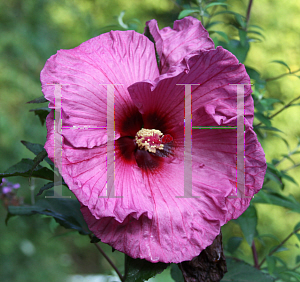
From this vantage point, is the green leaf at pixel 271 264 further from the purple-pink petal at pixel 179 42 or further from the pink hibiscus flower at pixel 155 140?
the purple-pink petal at pixel 179 42

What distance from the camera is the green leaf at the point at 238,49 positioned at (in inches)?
34.8

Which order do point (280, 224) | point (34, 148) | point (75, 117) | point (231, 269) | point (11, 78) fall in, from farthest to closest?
point (280, 224), point (11, 78), point (231, 269), point (34, 148), point (75, 117)

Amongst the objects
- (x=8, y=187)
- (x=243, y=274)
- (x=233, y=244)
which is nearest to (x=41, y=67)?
(x=8, y=187)

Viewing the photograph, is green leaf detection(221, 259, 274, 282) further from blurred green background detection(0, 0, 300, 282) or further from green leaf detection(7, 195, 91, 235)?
blurred green background detection(0, 0, 300, 282)

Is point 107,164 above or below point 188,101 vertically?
below

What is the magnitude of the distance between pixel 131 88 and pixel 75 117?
0.39 feet

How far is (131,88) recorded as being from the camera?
583 millimetres

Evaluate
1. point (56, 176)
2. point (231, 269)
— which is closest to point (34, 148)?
point (56, 176)

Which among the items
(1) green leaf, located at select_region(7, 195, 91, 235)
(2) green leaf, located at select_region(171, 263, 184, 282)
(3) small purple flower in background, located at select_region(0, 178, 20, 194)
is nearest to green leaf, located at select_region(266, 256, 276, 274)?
(2) green leaf, located at select_region(171, 263, 184, 282)

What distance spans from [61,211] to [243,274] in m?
0.51

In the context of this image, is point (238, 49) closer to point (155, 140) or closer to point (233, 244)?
point (155, 140)

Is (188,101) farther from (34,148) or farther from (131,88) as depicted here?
(34,148)

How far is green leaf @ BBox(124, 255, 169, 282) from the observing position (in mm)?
552

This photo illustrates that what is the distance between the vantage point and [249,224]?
34.2 inches
